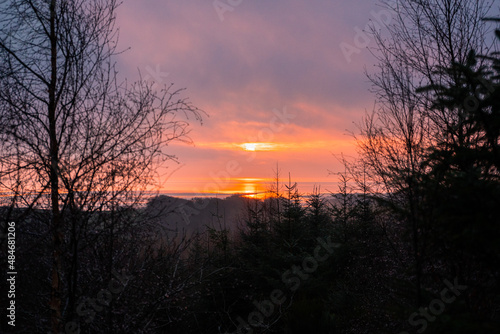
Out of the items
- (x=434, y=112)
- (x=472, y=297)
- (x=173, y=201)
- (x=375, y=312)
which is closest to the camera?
(x=472, y=297)

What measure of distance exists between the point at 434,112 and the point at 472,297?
5.56 meters

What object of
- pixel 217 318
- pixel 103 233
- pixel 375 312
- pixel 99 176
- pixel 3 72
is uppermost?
pixel 3 72

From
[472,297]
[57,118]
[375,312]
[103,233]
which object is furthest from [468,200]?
[375,312]

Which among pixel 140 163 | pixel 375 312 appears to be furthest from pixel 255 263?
pixel 140 163

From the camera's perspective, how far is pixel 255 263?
14047 mm

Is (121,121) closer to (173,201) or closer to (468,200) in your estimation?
(173,201)

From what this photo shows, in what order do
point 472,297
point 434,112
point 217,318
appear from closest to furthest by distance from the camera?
point 472,297 → point 434,112 → point 217,318

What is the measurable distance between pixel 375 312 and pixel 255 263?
4.76m

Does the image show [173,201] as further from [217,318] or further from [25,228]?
[217,318]

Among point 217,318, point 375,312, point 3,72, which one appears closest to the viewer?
point 3,72

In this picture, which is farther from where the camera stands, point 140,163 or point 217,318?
point 217,318

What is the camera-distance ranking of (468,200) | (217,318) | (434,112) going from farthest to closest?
(217,318), (434,112), (468,200)

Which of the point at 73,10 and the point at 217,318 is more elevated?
the point at 73,10

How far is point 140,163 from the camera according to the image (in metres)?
5.50
